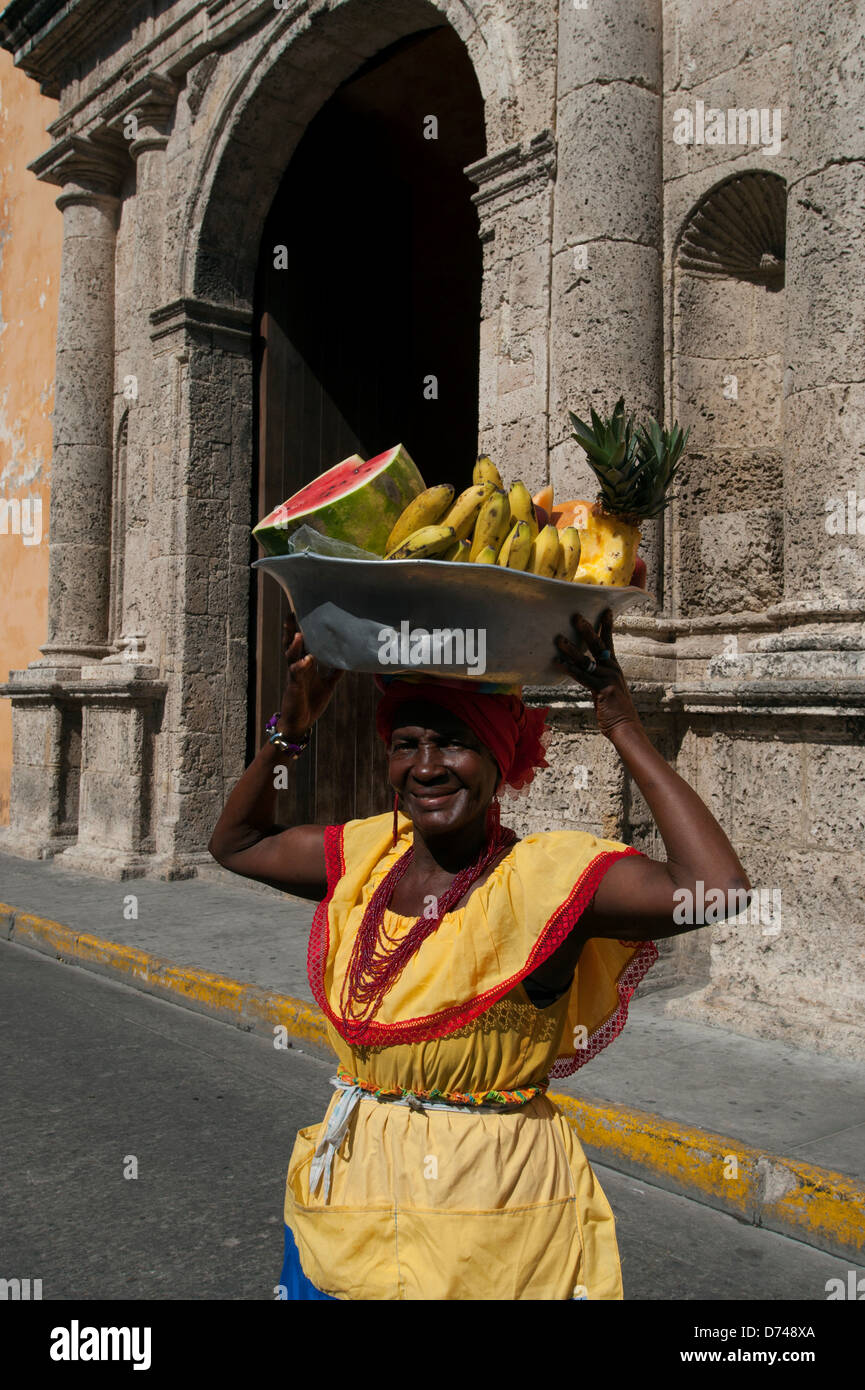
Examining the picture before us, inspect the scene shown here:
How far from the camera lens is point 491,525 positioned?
1689 millimetres

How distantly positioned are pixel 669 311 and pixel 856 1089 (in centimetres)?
405

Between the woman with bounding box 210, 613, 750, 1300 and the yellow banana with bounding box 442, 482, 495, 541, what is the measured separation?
0.22 m

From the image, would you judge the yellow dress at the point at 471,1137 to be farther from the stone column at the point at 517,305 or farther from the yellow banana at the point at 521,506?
the stone column at the point at 517,305

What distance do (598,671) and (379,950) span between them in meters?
0.57

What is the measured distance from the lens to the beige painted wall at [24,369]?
12.1 m

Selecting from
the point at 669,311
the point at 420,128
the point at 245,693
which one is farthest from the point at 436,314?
the point at 669,311

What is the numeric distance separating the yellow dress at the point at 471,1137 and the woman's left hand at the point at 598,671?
209mm

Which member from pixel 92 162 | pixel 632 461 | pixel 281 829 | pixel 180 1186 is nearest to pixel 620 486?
pixel 632 461

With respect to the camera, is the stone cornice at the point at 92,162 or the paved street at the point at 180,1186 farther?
the stone cornice at the point at 92,162

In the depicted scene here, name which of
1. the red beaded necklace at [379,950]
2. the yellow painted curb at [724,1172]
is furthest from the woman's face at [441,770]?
the yellow painted curb at [724,1172]

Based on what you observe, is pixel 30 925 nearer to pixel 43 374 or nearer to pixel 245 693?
pixel 245 693

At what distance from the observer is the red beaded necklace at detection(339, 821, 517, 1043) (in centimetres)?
178

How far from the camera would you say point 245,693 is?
9469mm

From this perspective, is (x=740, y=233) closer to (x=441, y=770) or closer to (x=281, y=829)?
(x=281, y=829)
